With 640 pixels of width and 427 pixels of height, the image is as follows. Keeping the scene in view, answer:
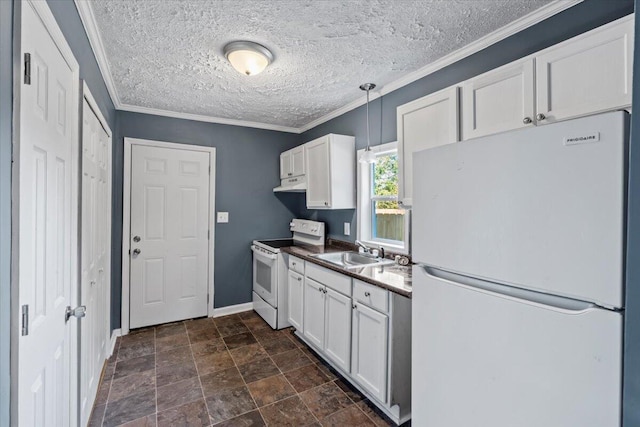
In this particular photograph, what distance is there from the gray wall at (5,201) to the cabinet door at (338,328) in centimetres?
172

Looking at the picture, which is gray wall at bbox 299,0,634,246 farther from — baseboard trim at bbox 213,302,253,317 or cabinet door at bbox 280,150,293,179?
baseboard trim at bbox 213,302,253,317

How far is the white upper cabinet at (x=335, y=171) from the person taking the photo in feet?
9.61

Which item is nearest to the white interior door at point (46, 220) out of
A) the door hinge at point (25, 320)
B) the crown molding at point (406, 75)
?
the door hinge at point (25, 320)

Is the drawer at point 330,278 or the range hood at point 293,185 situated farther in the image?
the range hood at point 293,185

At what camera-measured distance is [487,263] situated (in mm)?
1117

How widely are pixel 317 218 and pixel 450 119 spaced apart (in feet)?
7.20

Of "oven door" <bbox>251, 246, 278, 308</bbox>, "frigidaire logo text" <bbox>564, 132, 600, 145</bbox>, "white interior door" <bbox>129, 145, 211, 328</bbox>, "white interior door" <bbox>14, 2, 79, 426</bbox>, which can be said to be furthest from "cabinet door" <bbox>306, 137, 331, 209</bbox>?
"frigidaire logo text" <bbox>564, 132, 600, 145</bbox>

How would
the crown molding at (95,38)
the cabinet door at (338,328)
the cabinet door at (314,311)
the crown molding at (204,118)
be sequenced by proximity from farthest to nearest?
the crown molding at (204,118) < the cabinet door at (314,311) < the cabinet door at (338,328) < the crown molding at (95,38)

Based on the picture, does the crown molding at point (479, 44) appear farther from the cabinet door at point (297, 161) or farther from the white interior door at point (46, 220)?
the white interior door at point (46, 220)

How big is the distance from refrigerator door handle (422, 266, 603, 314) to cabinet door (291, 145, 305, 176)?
94.4 inches

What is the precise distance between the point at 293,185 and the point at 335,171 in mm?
843

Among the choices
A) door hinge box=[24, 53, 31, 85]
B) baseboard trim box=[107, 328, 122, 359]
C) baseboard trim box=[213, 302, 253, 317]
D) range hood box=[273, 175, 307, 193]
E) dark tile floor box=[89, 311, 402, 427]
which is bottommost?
dark tile floor box=[89, 311, 402, 427]

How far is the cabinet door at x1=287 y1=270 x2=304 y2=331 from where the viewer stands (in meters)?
2.84

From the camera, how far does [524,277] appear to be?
39.9 inches
